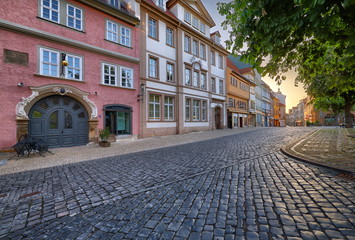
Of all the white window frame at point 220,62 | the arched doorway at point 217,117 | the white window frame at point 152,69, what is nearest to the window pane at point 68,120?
the white window frame at point 152,69

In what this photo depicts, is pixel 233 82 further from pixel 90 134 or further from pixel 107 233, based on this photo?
pixel 107 233

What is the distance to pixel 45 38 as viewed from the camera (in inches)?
367

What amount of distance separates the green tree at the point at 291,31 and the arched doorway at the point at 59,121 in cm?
1002

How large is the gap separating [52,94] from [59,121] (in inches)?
64.3

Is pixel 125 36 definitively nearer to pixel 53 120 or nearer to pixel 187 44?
pixel 187 44

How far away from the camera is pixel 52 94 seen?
31.0ft

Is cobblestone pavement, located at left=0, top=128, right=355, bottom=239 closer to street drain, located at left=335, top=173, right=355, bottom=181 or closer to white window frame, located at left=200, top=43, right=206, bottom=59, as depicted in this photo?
street drain, located at left=335, top=173, right=355, bottom=181

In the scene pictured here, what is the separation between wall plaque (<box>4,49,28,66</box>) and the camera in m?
8.30

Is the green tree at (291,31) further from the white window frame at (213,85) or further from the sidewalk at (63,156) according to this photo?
the white window frame at (213,85)

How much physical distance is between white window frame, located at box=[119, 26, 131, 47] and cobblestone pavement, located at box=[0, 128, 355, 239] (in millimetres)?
11450

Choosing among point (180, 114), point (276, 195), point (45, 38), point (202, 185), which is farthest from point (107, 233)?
point (180, 114)

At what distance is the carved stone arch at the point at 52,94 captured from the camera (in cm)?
842

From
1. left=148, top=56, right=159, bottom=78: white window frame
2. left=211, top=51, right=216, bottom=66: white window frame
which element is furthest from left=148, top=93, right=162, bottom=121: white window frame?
left=211, top=51, right=216, bottom=66: white window frame

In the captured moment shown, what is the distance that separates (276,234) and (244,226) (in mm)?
358
